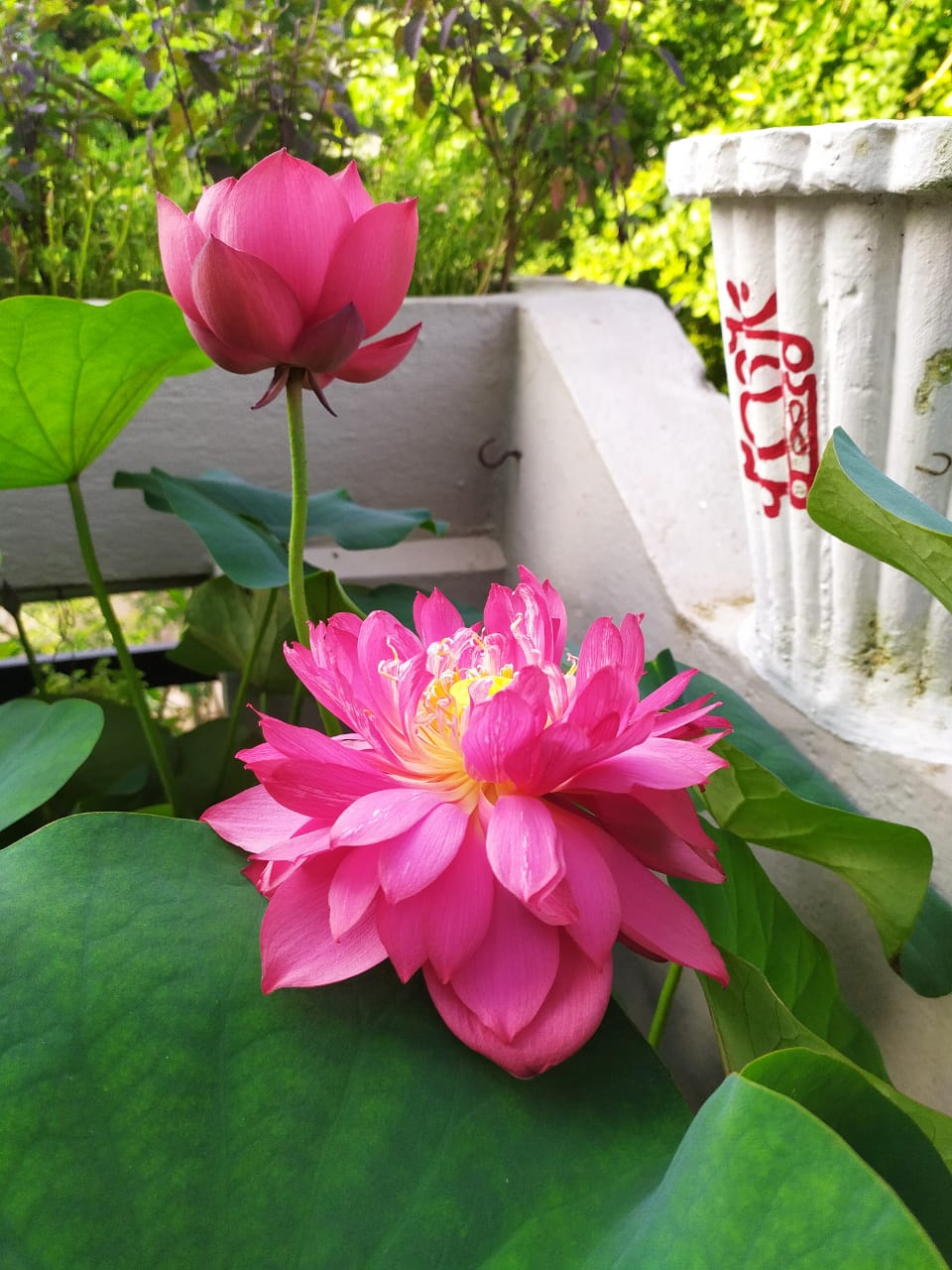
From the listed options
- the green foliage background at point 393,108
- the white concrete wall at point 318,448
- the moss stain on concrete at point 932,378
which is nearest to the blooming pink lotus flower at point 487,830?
the moss stain on concrete at point 932,378

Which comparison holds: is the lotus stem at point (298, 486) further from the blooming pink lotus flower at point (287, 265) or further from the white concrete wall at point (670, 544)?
the white concrete wall at point (670, 544)

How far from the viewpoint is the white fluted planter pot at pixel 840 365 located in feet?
1.85

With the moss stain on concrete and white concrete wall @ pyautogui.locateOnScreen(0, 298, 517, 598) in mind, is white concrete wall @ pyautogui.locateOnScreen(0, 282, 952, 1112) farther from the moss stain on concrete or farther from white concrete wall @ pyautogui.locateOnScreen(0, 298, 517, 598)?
the moss stain on concrete

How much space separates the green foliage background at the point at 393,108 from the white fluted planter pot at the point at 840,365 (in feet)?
2.70

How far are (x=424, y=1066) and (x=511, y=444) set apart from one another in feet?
3.59

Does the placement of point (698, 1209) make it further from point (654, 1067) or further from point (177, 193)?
point (177, 193)

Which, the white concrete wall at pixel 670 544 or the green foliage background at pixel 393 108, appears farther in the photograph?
the green foliage background at pixel 393 108

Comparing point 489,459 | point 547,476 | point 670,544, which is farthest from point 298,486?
point 489,459

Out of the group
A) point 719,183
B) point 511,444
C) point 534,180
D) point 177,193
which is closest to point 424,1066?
point 719,183

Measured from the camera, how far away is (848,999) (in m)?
0.74

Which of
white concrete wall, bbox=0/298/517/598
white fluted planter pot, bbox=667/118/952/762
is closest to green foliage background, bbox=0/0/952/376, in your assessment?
white concrete wall, bbox=0/298/517/598

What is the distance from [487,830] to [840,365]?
1.32ft

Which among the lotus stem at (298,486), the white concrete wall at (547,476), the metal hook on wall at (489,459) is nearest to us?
the lotus stem at (298,486)

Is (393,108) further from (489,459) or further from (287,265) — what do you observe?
(287,265)
